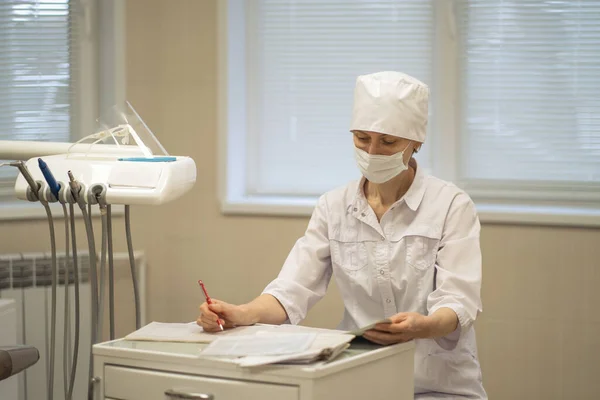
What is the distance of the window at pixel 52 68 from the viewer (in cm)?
296

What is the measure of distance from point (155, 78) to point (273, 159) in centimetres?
54

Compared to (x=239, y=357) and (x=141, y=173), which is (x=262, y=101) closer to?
(x=141, y=173)

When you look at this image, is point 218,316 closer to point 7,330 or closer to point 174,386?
point 174,386

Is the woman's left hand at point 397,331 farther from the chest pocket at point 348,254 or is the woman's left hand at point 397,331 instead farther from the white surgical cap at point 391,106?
the white surgical cap at point 391,106

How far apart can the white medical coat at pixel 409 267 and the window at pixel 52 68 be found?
1367 mm

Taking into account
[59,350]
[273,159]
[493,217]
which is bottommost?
[59,350]

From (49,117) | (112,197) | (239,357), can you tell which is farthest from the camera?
(49,117)

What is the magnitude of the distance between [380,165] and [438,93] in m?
1.15

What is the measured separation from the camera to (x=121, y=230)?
3.04m

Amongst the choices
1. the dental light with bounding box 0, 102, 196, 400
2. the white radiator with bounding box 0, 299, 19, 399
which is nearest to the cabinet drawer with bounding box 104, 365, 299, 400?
the dental light with bounding box 0, 102, 196, 400

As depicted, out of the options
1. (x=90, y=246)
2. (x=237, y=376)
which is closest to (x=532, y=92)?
(x=90, y=246)

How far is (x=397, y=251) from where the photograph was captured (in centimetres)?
189

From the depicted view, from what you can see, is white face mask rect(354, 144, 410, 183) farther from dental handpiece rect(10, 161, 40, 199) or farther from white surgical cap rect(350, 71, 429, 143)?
dental handpiece rect(10, 161, 40, 199)

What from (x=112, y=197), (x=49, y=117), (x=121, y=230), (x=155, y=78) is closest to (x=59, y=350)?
(x=121, y=230)
